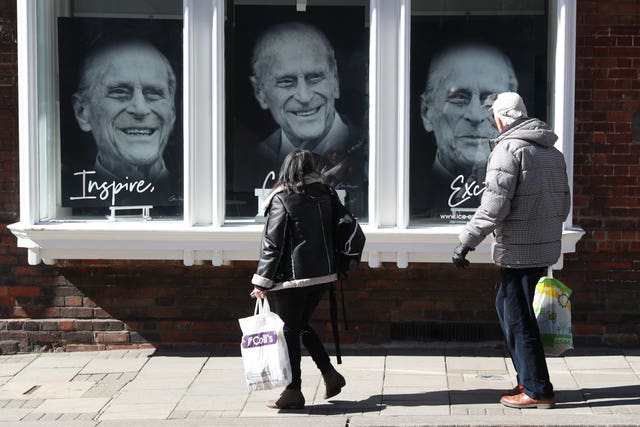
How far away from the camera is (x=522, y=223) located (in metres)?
6.57

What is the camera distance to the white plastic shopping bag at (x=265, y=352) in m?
6.56

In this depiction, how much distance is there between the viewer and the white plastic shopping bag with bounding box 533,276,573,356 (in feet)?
22.2

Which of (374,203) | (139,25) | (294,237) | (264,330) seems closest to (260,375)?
(264,330)

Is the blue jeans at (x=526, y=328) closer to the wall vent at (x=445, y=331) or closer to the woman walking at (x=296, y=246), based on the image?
the woman walking at (x=296, y=246)

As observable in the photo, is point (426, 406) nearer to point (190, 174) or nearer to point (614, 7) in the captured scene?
point (190, 174)

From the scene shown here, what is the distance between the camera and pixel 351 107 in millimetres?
8203

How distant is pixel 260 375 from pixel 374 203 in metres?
1.94

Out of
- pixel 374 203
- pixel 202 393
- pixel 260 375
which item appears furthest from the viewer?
pixel 374 203

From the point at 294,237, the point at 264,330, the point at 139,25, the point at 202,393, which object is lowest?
the point at 202,393

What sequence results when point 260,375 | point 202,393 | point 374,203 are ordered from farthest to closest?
1. point 374,203
2. point 202,393
3. point 260,375

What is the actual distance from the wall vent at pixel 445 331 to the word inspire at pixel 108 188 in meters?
2.18

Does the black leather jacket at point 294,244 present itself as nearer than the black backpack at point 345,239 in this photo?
Yes

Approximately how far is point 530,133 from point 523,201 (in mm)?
406

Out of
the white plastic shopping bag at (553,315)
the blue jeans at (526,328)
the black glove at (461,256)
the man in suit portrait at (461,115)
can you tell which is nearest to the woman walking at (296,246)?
the black glove at (461,256)
